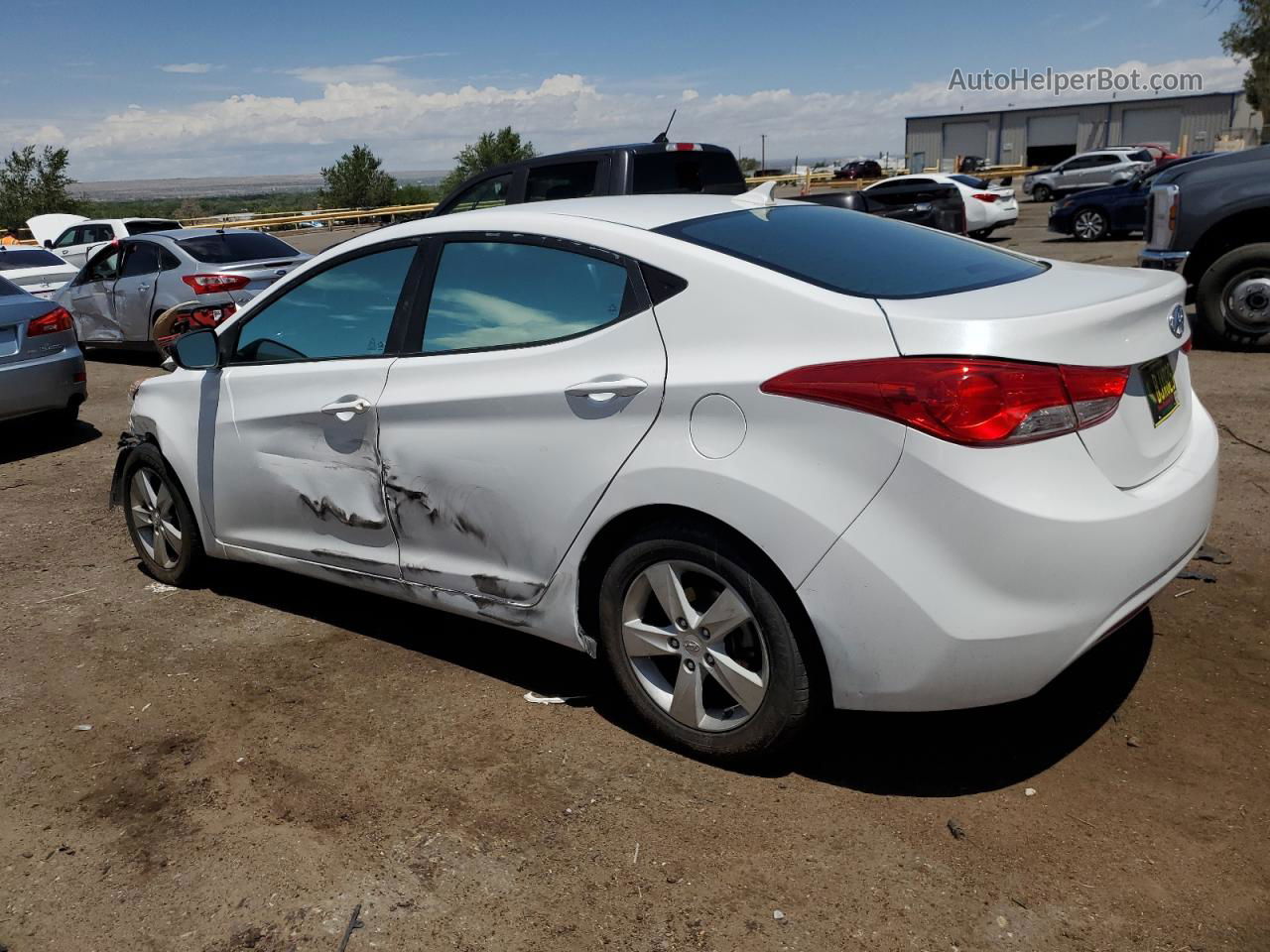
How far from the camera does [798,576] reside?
2822mm

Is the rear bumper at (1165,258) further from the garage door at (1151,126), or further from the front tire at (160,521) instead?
the garage door at (1151,126)

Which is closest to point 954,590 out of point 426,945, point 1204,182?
point 426,945

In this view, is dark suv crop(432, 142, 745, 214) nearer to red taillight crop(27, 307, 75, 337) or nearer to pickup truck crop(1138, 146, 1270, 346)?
red taillight crop(27, 307, 75, 337)

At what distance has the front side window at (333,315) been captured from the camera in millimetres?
3912

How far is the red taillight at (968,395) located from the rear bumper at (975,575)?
5 cm

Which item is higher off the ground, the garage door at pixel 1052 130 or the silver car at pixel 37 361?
the garage door at pixel 1052 130

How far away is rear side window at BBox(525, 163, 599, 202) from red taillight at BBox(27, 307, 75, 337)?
3.78 metres

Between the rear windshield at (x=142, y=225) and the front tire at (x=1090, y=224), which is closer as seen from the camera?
the front tire at (x=1090, y=224)

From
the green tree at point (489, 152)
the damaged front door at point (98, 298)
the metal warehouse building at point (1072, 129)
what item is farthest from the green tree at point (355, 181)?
the damaged front door at point (98, 298)

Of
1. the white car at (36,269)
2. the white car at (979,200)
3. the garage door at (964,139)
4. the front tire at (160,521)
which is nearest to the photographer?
the front tire at (160,521)

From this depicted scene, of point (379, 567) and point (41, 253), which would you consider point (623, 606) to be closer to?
point (379, 567)

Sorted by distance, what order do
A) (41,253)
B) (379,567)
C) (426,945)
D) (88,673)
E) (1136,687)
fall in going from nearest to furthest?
(426,945), (1136,687), (379,567), (88,673), (41,253)

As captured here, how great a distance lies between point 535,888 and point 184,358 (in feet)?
9.26

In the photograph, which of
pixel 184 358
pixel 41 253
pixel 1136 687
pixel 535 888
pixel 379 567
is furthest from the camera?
pixel 41 253
